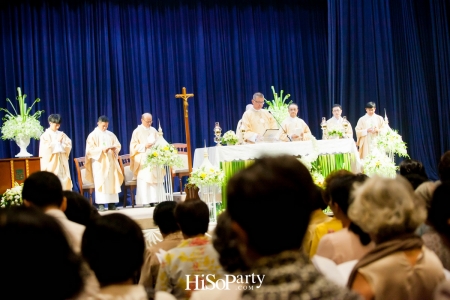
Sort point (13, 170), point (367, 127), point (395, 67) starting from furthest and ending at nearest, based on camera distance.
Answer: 1. point (395, 67)
2. point (367, 127)
3. point (13, 170)

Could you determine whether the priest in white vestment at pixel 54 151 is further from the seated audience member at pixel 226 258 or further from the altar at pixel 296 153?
the seated audience member at pixel 226 258

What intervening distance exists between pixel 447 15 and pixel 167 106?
6.79 m

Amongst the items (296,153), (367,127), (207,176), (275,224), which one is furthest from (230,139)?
(275,224)

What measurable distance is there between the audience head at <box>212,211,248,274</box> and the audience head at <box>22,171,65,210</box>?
1204mm

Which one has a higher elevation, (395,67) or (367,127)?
(395,67)

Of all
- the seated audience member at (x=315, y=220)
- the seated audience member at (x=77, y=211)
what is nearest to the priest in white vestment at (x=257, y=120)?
the seated audience member at (x=315, y=220)

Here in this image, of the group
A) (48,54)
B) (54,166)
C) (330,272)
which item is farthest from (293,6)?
(330,272)

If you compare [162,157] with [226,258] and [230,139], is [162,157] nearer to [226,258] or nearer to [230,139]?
[230,139]

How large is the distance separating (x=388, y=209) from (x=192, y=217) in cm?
105

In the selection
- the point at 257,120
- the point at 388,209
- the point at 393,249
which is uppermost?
the point at 257,120

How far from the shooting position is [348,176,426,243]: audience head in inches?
66.0

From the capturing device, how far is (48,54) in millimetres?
11828

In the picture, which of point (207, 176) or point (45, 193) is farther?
point (207, 176)

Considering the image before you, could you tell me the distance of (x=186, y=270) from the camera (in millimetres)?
2170
